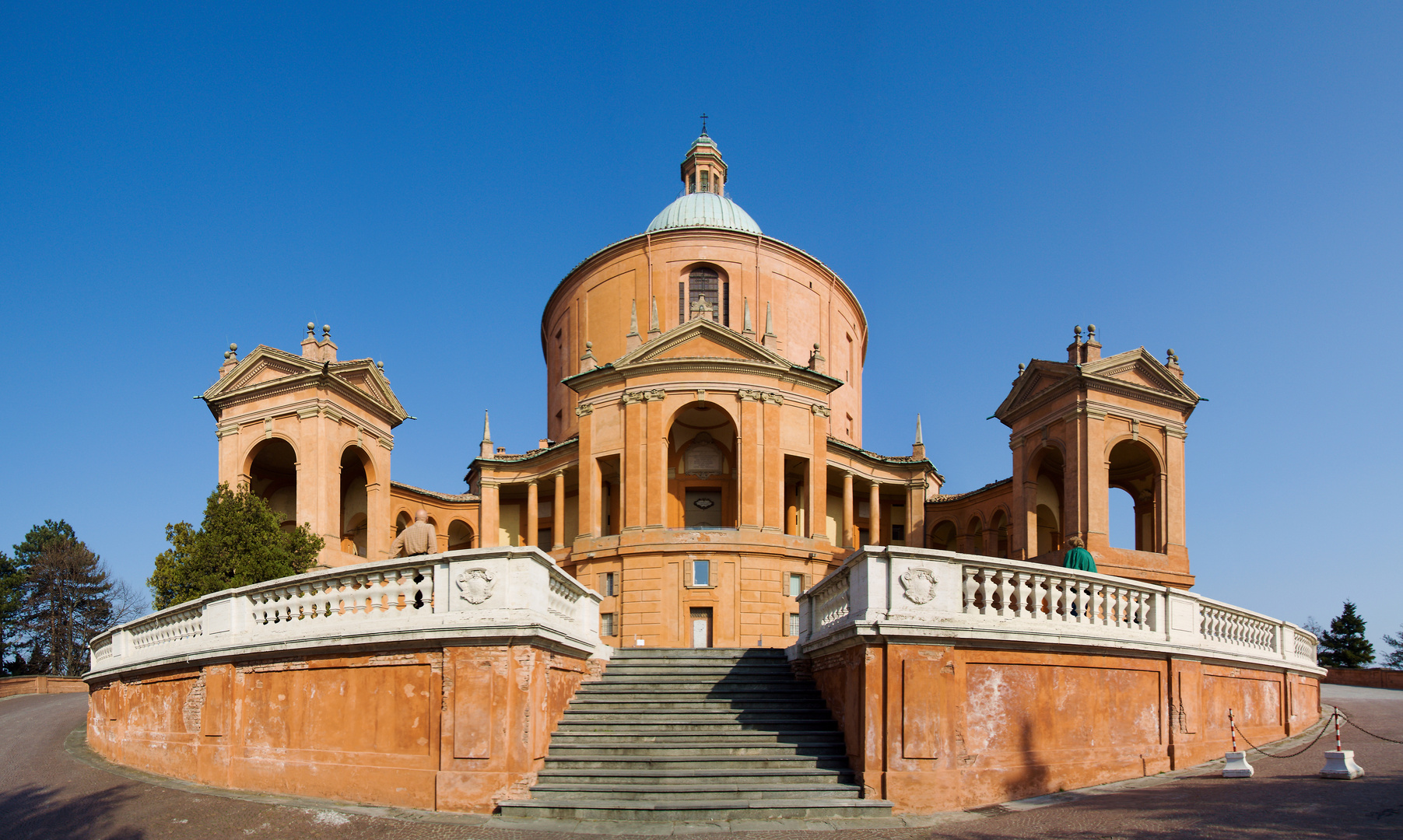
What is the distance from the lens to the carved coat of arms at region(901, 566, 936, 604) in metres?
12.2

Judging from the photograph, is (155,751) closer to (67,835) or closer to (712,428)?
(67,835)

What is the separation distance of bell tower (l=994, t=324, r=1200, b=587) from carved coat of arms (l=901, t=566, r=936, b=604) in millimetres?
17824

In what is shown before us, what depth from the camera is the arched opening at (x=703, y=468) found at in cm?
3272

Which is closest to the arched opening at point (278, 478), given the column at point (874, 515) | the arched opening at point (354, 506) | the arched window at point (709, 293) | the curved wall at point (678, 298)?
the arched opening at point (354, 506)

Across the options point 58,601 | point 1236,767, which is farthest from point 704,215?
point 58,601

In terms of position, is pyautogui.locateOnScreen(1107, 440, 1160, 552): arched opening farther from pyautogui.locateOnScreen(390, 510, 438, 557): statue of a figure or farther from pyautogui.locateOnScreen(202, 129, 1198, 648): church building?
pyautogui.locateOnScreen(390, 510, 438, 557): statue of a figure

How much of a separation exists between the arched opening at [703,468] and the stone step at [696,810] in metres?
20.8

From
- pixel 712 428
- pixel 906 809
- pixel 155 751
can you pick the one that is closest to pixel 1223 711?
pixel 906 809

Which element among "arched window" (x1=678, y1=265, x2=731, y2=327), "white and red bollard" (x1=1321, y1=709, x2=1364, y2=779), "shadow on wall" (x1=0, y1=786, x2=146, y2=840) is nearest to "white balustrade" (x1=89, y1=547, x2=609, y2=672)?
"shadow on wall" (x1=0, y1=786, x2=146, y2=840)

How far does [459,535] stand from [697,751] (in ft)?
99.4

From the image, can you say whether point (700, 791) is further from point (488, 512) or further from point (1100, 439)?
point (488, 512)

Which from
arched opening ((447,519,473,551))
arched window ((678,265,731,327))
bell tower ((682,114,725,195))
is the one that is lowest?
arched opening ((447,519,473,551))

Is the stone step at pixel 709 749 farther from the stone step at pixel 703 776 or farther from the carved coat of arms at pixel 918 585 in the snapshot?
the carved coat of arms at pixel 918 585

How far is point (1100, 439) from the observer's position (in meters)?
29.4
